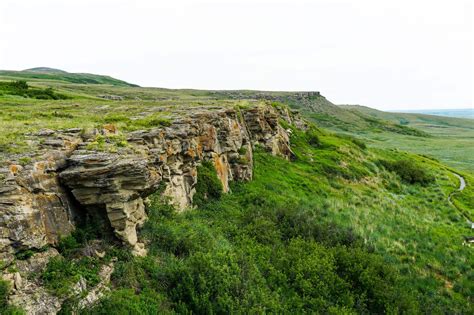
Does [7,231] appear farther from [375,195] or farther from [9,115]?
[375,195]

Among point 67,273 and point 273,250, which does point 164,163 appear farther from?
point 67,273

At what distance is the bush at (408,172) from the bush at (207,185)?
117 feet

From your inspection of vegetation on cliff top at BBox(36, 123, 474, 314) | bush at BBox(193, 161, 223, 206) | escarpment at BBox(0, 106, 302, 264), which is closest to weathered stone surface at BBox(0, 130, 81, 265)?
escarpment at BBox(0, 106, 302, 264)

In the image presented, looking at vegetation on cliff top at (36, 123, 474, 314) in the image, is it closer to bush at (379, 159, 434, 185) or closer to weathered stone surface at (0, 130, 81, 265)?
weathered stone surface at (0, 130, 81, 265)

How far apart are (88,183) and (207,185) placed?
11366mm

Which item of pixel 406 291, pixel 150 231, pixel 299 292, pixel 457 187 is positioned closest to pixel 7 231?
pixel 150 231

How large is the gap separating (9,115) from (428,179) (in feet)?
168

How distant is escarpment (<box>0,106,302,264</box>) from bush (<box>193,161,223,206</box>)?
36.3 inches

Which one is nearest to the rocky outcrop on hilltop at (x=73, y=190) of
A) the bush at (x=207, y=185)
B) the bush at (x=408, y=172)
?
the bush at (x=207, y=185)

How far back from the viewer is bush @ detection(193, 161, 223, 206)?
23172mm

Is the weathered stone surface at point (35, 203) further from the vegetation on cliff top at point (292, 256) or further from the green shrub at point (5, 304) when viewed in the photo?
the vegetation on cliff top at point (292, 256)

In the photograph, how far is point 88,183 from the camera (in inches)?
520

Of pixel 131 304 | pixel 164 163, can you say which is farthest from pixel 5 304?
pixel 164 163

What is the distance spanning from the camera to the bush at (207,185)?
23.2m
